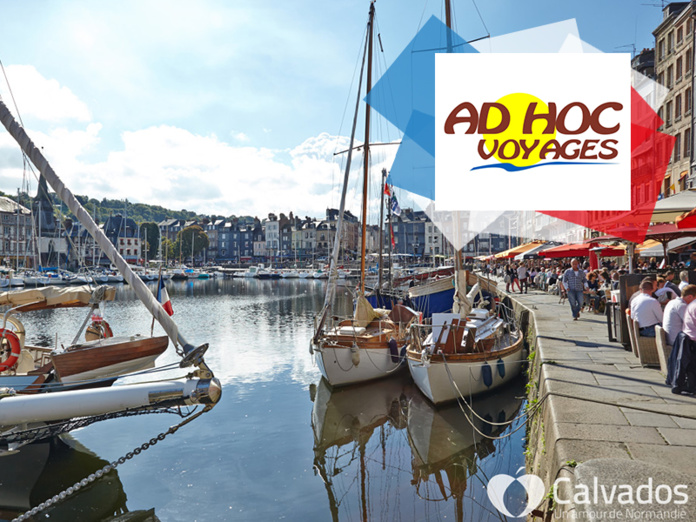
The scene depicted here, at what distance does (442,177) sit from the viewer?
14.9 metres

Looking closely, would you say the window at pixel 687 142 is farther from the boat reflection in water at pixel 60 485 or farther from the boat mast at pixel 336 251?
the boat reflection in water at pixel 60 485

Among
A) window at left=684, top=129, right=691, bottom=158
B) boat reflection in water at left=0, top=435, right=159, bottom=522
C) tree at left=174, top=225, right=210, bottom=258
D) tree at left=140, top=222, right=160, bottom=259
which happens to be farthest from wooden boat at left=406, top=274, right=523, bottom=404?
tree at left=140, top=222, right=160, bottom=259

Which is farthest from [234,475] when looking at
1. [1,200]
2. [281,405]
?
[1,200]

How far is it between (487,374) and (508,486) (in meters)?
4.18

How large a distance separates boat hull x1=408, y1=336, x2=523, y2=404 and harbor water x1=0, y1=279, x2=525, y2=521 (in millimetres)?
432

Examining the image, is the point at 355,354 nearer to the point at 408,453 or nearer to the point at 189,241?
the point at 408,453

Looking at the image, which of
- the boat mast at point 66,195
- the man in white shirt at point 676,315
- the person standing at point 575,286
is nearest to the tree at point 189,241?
the person standing at point 575,286

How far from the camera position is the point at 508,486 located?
8664 mm

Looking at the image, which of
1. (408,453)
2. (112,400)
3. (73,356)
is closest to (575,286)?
(408,453)

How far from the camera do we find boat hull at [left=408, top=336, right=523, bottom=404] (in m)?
12.0

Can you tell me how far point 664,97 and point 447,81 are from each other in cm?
3101

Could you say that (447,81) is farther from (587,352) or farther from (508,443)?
(508,443)

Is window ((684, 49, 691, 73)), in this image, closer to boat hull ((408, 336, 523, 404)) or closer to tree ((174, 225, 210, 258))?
boat hull ((408, 336, 523, 404))

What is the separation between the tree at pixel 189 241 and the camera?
128000 millimetres
